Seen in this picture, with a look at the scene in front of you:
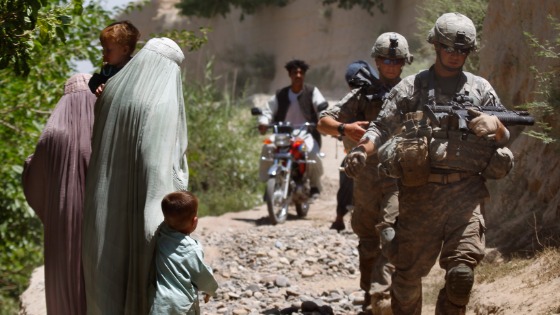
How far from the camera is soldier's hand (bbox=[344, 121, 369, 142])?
26.4 feet

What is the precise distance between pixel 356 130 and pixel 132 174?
2.65 meters

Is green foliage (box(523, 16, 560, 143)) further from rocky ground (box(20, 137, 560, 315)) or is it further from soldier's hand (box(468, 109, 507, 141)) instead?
soldier's hand (box(468, 109, 507, 141))

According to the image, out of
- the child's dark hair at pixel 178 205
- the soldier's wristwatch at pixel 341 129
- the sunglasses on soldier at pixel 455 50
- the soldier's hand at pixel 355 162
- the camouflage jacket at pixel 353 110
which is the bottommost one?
the child's dark hair at pixel 178 205

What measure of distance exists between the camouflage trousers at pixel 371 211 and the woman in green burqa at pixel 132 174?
230cm

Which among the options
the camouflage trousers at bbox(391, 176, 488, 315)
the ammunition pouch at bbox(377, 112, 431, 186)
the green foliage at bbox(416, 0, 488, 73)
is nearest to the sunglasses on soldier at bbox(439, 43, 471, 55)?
the ammunition pouch at bbox(377, 112, 431, 186)

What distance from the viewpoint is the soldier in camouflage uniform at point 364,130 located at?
26.3 ft

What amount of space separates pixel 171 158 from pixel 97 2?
6.43 metres

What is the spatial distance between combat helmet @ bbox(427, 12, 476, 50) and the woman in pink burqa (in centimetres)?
199

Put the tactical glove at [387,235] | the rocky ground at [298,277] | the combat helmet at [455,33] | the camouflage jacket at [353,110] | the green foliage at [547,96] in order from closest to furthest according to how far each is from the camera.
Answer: the combat helmet at [455,33] → the tactical glove at [387,235] → the rocky ground at [298,277] → the green foliage at [547,96] → the camouflage jacket at [353,110]

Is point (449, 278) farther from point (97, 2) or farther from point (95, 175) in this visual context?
point (97, 2)

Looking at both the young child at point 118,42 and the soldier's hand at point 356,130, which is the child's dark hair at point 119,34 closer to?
the young child at point 118,42

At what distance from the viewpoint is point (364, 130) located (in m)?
8.00

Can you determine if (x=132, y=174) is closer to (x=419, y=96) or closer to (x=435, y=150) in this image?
(x=435, y=150)

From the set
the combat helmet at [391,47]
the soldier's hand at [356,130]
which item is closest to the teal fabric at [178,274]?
the soldier's hand at [356,130]
